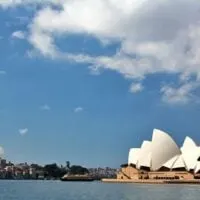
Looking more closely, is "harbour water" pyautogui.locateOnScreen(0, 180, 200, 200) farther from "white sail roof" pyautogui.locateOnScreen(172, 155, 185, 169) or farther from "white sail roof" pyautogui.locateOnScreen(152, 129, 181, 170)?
"white sail roof" pyautogui.locateOnScreen(172, 155, 185, 169)

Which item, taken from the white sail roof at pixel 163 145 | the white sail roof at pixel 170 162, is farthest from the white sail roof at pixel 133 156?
the white sail roof at pixel 163 145

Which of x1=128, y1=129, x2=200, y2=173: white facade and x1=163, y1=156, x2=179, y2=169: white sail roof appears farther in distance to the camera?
x1=163, y1=156, x2=179, y2=169: white sail roof

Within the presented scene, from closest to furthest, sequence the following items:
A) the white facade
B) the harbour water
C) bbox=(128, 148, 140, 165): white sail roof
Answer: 1. the harbour water
2. the white facade
3. bbox=(128, 148, 140, 165): white sail roof

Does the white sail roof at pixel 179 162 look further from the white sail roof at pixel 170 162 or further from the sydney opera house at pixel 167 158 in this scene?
the white sail roof at pixel 170 162

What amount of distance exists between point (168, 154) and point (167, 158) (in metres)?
1.77

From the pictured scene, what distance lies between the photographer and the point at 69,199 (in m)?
41.0

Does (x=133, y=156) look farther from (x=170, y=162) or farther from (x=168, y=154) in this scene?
(x=168, y=154)

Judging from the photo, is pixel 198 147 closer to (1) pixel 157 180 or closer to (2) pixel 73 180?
(1) pixel 157 180

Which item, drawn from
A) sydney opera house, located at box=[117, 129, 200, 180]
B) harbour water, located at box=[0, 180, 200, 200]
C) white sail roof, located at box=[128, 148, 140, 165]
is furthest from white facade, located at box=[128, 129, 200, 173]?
harbour water, located at box=[0, 180, 200, 200]

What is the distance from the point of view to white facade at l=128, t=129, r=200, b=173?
9575 cm

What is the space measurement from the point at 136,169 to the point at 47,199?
65207 mm

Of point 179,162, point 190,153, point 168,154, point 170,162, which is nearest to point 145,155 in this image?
point 170,162

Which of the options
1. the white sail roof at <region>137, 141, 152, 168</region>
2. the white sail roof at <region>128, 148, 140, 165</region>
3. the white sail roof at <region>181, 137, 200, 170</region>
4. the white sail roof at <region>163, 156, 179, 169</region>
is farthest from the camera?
the white sail roof at <region>128, 148, 140, 165</region>

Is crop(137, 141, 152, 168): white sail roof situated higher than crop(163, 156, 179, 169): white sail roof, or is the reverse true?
crop(137, 141, 152, 168): white sail roof
